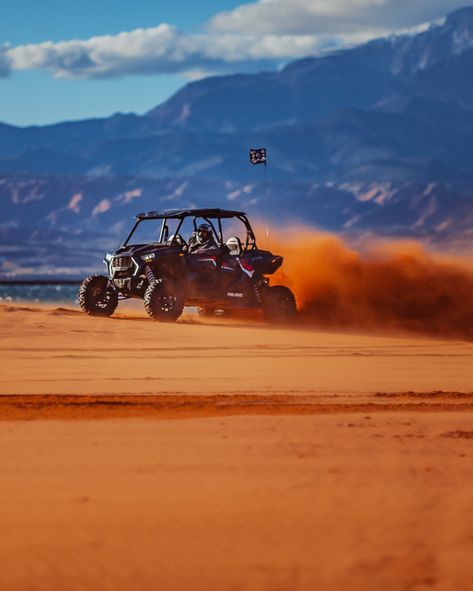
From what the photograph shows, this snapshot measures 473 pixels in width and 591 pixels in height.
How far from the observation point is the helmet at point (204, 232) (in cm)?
2098

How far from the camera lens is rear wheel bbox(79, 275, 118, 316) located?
70.9 ft

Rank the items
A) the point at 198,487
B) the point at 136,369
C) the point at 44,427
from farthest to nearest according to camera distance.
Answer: the point at 136,369, the point at 44,427, the point at 198,487

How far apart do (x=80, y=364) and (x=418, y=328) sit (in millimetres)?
10965

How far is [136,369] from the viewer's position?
534 inches

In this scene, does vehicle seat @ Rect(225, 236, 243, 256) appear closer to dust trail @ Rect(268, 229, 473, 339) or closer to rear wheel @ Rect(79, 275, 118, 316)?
rear wheel @ Rect(79, 275, 118, 316)

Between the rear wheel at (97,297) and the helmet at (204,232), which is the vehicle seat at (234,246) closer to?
the helmet at (204,232)

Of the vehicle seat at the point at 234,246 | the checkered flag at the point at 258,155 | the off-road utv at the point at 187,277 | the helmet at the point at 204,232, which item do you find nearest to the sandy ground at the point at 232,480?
the off-road utv at the point at 187,277

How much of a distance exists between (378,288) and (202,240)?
5.46 m

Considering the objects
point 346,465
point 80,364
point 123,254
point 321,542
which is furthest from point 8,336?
point 321,542

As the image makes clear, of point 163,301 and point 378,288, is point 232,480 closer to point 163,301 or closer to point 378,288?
point 163,301

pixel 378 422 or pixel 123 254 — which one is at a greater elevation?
pixel 123 254

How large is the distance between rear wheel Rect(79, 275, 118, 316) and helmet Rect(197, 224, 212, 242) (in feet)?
6.38

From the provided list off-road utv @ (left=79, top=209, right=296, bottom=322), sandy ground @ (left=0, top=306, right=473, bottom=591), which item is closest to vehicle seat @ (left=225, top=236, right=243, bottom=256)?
off-road utv @ (left=79, top=209, right=296, bottom=322)

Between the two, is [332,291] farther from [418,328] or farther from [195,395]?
[195,395]
